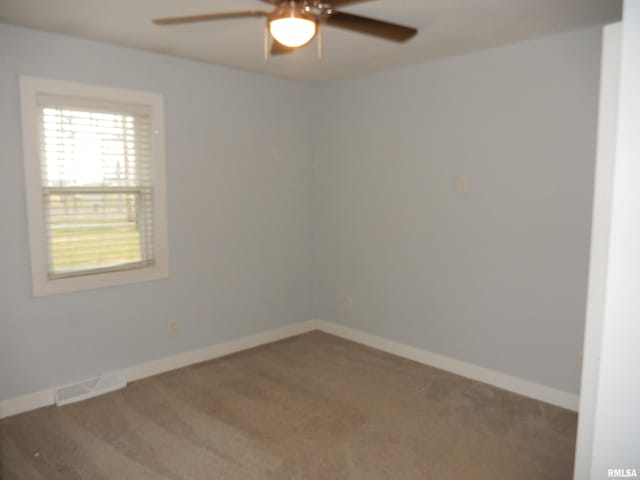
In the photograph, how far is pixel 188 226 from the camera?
3566 millimetres

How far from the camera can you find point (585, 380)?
1414mm

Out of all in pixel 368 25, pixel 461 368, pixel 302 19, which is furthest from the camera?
pixel 461 368

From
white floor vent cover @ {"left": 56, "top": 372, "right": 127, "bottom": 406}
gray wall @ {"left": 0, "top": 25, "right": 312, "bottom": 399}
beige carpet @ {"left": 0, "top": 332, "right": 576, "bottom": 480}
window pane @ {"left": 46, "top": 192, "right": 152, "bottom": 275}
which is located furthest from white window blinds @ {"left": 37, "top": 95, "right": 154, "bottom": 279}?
beige carpet @ {"left": 0, "top": 332, "right": 576, "bottom": 480}

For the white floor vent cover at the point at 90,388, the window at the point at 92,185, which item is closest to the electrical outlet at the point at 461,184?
the window at the point at 92,185

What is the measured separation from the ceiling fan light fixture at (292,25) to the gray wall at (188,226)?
1.74m

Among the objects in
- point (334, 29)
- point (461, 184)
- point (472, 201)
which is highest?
point (334, 29)

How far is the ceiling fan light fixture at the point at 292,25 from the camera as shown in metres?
1.80

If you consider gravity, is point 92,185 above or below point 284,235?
above

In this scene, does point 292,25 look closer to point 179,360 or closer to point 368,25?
point 368,25

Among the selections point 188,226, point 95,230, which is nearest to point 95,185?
point 95,230

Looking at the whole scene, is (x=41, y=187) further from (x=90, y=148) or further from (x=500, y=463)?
(x=500, y=463)

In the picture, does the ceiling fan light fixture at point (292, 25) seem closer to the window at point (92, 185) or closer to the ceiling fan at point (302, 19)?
the ceiling fan at point (302, 19)

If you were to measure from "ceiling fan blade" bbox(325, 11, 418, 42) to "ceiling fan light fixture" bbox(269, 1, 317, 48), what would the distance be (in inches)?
6.2

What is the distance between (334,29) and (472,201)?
151cm
